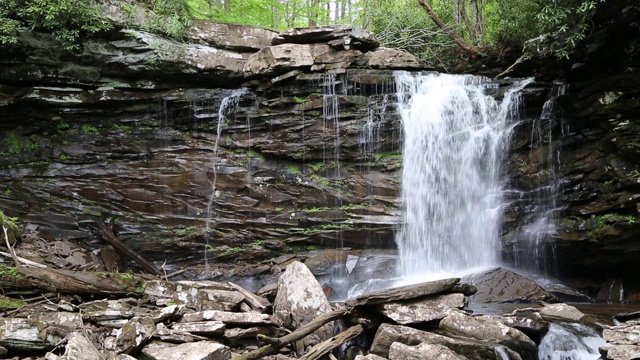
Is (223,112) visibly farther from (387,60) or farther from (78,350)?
(78,350)

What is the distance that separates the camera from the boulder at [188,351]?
5102 mm

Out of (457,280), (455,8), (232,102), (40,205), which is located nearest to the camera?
(457,280)

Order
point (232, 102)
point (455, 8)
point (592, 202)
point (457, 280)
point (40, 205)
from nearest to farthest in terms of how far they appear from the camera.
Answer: point (457, 280) → point (592, 202) → point (40, 205) → point (232, 102) → point (455, 8)

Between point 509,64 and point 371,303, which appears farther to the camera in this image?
point 509,64

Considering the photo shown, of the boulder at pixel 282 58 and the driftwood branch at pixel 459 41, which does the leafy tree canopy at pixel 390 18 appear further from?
the boulder at pixel 282 58

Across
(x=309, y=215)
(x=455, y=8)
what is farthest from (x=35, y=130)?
(x=455, y=8)

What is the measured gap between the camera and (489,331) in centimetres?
593

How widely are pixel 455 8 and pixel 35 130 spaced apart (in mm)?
13123

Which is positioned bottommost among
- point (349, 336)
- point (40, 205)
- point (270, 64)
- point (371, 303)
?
point (349, 336)

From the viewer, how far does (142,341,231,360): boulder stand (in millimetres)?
5102

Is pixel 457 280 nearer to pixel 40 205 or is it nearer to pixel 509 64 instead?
pixel 509 64

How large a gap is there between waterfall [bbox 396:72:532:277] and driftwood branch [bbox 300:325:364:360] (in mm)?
4707

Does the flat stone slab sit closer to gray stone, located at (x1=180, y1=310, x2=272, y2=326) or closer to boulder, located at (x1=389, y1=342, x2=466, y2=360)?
boulder, located at (x1=389, y1=342, x2=466, y2=360)

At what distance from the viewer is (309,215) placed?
11.2 m
